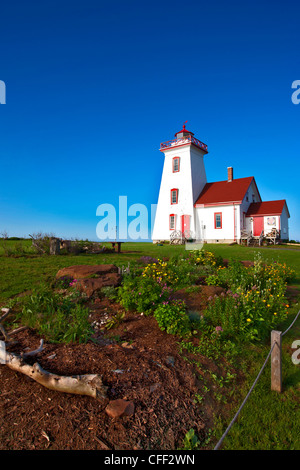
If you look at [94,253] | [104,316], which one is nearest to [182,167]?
[94,253]

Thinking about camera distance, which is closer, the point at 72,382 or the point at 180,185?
the point at 72,382

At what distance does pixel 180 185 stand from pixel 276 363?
28627 millimetres

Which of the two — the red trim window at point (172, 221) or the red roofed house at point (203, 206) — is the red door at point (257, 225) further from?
the red trim window at point (172, 221)

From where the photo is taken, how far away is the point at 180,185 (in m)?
31.5

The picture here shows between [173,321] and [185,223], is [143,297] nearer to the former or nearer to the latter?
[173,321]

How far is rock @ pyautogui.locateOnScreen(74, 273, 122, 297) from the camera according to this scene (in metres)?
6.81

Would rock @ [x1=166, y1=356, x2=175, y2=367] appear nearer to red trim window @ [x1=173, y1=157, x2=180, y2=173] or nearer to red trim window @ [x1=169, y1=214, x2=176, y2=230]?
red trim window @ [x1=169, y1=214, x2=176, y2=230]

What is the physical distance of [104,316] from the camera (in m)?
5.77

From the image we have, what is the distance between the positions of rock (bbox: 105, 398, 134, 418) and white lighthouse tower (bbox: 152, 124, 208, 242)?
27.8m

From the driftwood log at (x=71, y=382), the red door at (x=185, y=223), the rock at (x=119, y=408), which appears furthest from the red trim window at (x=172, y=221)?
the rock at (x=119, y=408)

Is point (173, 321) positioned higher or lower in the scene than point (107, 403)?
higher

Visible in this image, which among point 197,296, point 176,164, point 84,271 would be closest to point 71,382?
point 197,296

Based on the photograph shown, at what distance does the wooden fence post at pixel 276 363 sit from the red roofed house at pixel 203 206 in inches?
986
